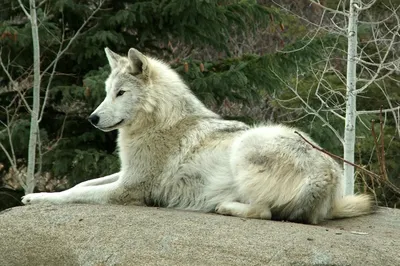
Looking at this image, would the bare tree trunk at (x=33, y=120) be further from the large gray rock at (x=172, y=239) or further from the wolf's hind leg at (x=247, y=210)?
the wolf's hind leg at (x=247, y=210)

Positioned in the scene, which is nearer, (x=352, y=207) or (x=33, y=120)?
(x=352, y=207)

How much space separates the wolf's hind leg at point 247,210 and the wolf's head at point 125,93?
1.33m

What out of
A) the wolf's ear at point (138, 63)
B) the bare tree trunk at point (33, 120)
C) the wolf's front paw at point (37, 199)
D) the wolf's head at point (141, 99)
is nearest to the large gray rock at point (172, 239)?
the wolf's front paw at point (37, 199)

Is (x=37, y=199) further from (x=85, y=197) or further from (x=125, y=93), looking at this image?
(x=125, y=93)

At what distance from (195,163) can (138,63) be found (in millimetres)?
1128

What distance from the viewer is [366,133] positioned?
12.8 meters

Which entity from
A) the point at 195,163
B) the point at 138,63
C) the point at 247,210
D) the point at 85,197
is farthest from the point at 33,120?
the point at 247,210

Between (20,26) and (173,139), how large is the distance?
6674 mm

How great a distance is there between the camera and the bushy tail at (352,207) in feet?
21.6

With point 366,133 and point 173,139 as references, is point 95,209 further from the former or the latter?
point 366,133

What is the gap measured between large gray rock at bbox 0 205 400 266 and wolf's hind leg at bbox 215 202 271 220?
0.71 ft

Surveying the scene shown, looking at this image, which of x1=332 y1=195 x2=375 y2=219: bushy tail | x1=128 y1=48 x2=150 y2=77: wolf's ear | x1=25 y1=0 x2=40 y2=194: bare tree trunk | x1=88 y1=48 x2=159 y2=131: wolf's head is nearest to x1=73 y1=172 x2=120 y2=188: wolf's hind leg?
x1=88 y1=48 x2=159 y2=131: wolf's head

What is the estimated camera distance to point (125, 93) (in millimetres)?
6805

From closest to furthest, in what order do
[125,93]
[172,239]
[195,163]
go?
[172,239]
[195,163]
[125,93]
